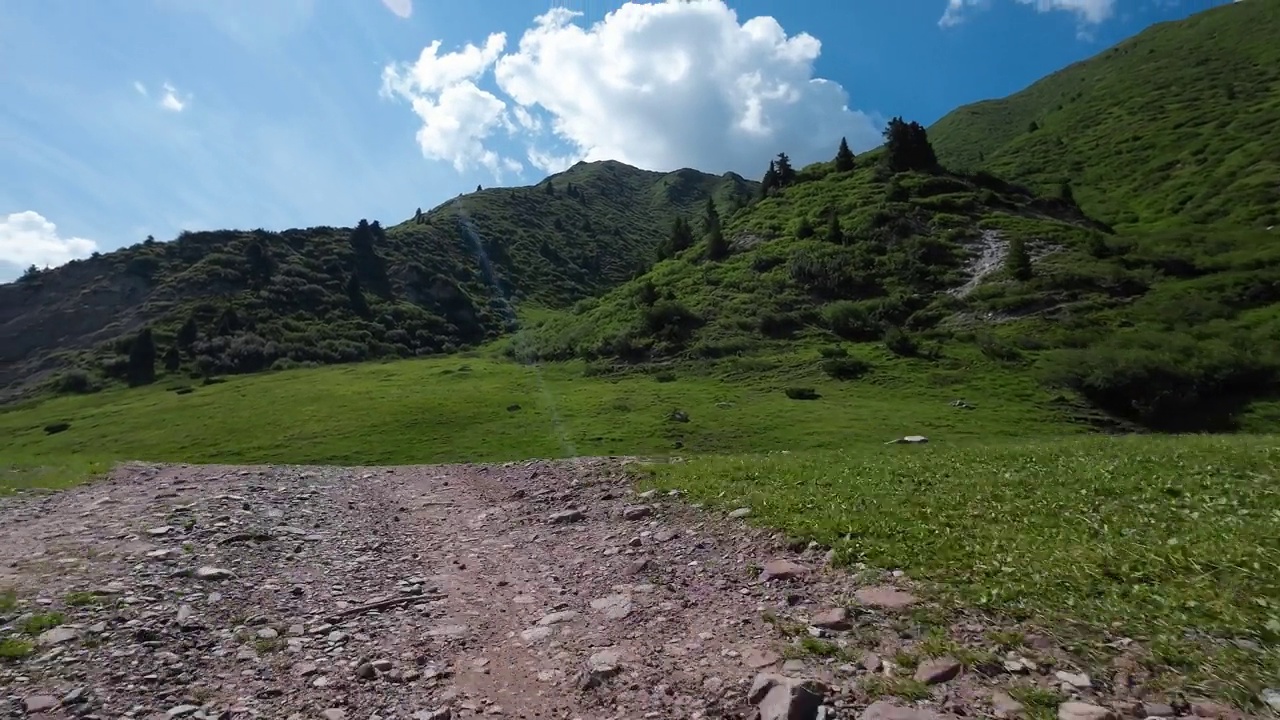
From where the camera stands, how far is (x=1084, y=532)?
10125 mm

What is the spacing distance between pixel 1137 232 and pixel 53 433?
129387mm

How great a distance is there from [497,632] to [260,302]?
416ft

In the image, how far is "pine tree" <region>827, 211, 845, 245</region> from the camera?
271ft

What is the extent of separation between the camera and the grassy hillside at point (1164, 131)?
324 feet

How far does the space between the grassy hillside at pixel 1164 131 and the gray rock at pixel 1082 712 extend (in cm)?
10352

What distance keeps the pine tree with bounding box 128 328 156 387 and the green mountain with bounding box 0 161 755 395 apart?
1.71 metres

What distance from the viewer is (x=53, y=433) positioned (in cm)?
6234

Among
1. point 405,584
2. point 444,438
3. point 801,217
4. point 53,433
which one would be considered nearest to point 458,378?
point 444,438

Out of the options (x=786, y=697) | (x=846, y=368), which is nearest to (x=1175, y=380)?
(x=846, y=368)

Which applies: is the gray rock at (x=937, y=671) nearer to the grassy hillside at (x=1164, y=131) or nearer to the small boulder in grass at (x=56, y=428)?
the small boulder in grass at (x=56, y=428)

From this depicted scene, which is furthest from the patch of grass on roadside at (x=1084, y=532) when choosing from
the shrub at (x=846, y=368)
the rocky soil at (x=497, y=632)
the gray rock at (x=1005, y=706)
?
the shrub at (x=846, y=368)

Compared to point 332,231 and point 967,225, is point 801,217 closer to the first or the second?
point 967,225

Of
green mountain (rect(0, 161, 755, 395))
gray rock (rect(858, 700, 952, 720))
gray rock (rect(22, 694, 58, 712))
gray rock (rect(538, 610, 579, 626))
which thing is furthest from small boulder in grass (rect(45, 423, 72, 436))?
gray rock (rect(858, 700, 952, 720))

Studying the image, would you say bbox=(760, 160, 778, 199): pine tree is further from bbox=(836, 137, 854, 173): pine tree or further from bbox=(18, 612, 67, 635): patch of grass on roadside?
bbox=(18, 612, 67, 635): patch of grass on roadside
